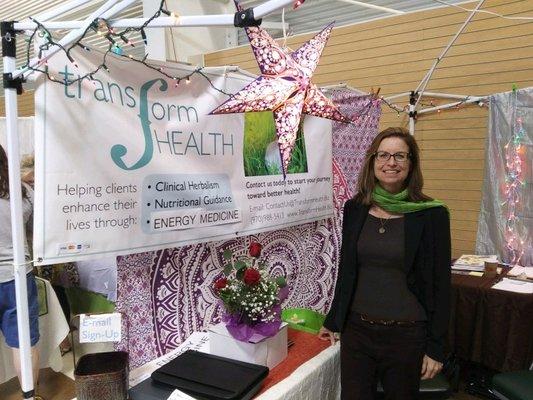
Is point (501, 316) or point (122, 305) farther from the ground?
point (122, 305)

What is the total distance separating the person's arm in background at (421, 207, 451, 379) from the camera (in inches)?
56.7

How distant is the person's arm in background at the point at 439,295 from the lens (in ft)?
4.73

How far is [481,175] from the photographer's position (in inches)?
124

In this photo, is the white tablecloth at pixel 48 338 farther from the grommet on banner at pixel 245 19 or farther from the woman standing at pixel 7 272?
the grommet on banner at pixel 245 19

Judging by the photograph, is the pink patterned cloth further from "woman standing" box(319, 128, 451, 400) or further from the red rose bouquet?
the red rose bouquet

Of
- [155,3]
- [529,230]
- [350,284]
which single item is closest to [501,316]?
[529,230]

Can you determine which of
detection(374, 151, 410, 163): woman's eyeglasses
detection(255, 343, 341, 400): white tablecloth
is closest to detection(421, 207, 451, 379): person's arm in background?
detection(374, 151, 410, 163): woman's eyeglasses

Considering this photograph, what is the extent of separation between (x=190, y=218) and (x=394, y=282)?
2.52 ft

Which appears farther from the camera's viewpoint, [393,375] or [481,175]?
[481,175]

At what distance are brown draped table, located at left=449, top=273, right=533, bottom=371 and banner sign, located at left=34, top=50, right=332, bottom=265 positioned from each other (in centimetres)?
133

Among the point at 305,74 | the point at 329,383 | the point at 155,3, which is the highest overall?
the point at 155,3

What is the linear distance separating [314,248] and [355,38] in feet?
7.31

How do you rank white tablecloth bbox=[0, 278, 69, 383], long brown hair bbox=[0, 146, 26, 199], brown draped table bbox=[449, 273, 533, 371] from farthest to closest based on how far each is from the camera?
white tablecloth bbox=[0, 278, 69, 383]
brown draped table bbox=[449, 273, 533, 371]
long brown hair bbox=[0, 146, 26, 199]

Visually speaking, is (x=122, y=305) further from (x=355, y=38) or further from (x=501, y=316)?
(x=355, y=38)
